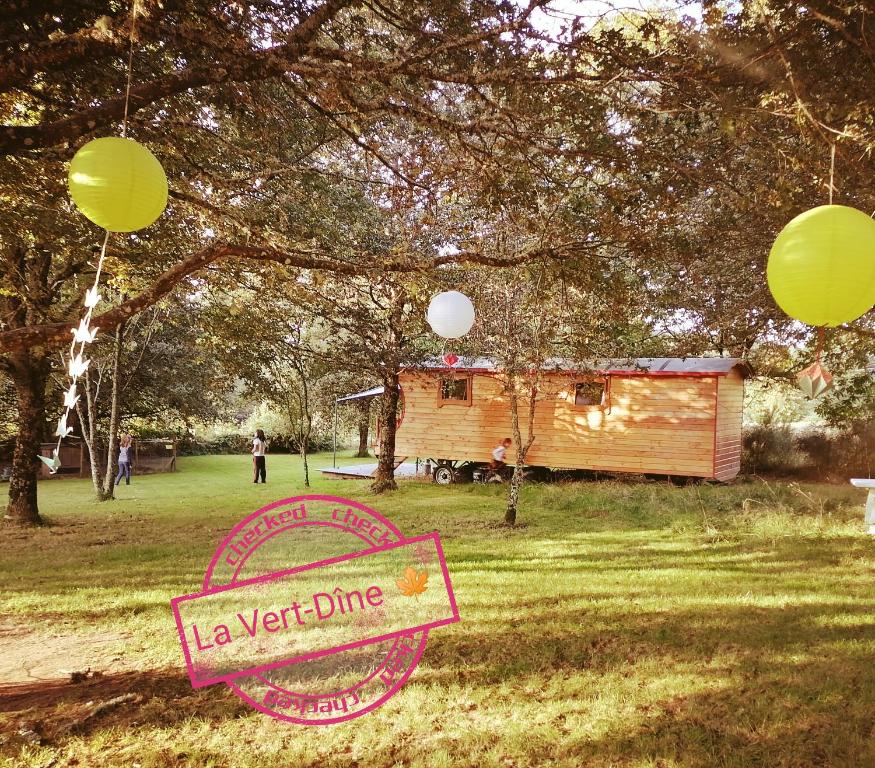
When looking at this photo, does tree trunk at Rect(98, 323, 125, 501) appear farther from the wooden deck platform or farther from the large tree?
the wooden deck platform

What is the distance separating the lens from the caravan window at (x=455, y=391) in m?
16.2

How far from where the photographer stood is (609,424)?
14.7 meters

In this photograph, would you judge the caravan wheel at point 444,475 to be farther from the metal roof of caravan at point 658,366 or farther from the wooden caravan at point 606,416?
the metal roof of caravan at point 658,366

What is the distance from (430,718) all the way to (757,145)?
5.46 meters

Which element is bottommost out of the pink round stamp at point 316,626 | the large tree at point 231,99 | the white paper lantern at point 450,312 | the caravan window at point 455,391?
the pink round stamp at point 316,626

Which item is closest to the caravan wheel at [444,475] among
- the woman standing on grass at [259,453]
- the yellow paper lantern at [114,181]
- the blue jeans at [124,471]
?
the woman standing on grass at [259,453]

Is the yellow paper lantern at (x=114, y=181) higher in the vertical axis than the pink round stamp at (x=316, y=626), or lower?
higher

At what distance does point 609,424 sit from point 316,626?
36.9 ft

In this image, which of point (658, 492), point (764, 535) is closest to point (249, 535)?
point (764, 535)

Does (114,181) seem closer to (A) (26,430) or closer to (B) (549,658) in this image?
(B) (549,658)

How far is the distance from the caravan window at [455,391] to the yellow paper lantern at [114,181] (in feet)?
43.4

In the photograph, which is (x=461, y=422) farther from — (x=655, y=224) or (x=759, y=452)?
(x=655, y=224)

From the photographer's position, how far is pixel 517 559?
718cm

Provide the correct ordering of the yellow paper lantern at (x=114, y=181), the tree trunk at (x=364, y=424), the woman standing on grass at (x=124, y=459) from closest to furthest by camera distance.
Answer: the yellow paper lantern at (x=114, y=181) < the woman standing on grass at (x=124, y=459) < the tree trunk at (x=364, y=424)
